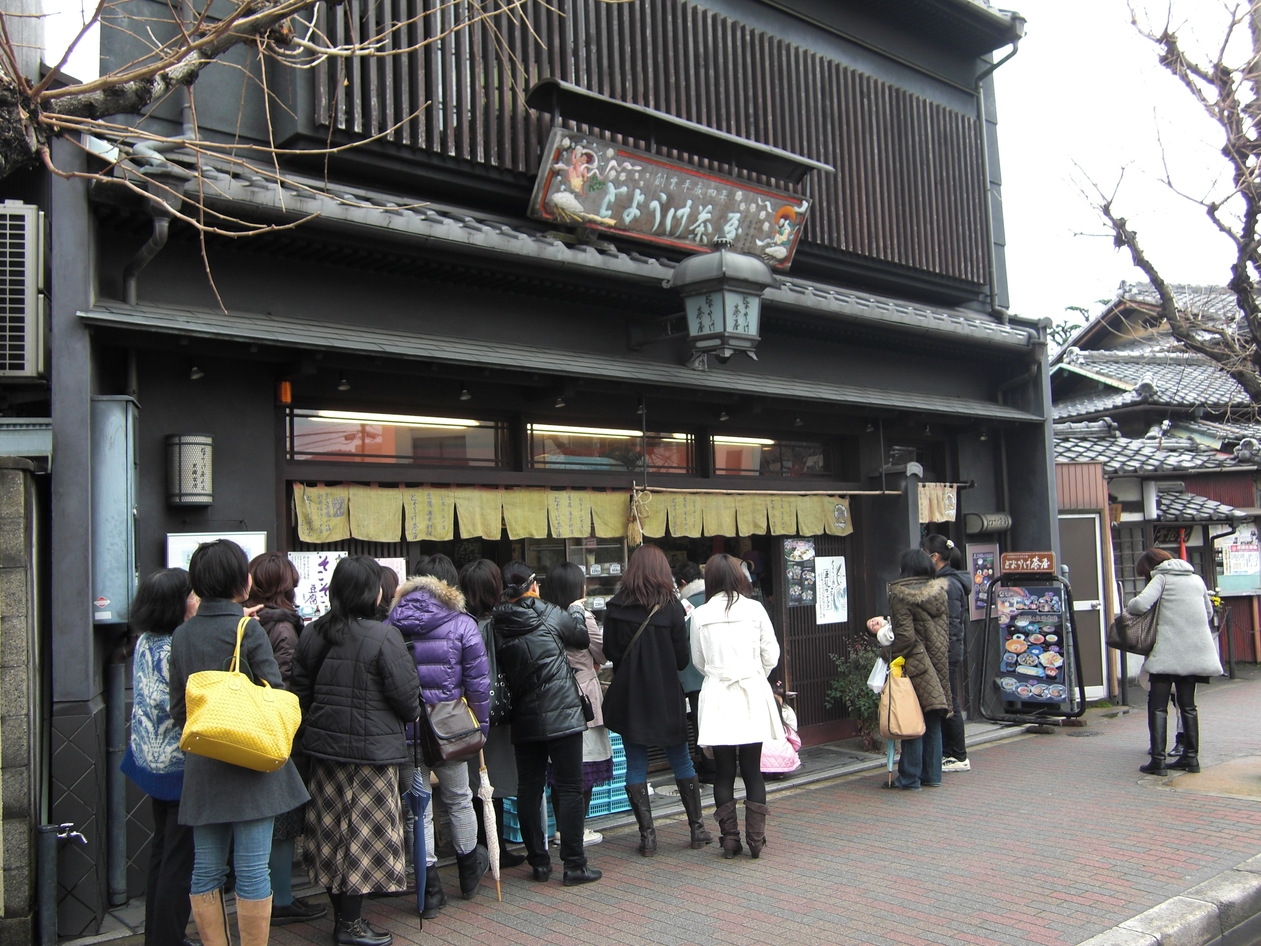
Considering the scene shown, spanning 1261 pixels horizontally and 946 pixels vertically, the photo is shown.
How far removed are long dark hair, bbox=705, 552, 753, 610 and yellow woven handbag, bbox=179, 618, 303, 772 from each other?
11.0ft

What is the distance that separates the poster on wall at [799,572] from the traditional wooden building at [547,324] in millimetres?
47

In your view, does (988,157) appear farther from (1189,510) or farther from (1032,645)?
(1189,510)

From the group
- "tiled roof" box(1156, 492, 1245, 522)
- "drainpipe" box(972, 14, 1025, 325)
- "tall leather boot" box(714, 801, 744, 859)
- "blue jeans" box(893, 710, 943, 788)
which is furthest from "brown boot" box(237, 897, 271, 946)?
"tiled roof" box(1156, 492, 1245, 522)

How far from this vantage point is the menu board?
479 inches

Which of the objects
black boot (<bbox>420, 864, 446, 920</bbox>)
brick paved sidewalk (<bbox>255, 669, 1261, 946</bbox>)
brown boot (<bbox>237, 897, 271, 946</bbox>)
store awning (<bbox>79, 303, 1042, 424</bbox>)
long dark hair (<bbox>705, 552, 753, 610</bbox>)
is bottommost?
brick paved sidewalk (<bbox>255, 669, 1261, 946</bbox>)

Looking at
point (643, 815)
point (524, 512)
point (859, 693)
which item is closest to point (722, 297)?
point (524, 512)

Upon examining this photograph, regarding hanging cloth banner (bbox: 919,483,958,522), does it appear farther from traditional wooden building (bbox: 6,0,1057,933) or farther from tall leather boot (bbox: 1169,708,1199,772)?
tall leather boot (bbox: 1169,708,1199,772)

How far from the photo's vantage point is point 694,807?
299 inches

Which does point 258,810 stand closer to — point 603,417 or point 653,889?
point 653,889

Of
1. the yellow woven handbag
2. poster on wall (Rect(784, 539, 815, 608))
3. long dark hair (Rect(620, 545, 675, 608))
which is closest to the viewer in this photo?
the yellow woven handbag

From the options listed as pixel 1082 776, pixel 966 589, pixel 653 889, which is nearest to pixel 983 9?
pixel 966 589

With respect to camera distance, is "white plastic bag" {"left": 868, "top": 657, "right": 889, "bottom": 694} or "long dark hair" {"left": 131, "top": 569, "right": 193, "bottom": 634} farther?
"white plastic bag" {"left": 868, "top": 657, "right": 889, "bottom": 694}

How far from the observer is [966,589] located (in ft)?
35.4

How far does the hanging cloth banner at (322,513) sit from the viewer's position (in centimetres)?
766
